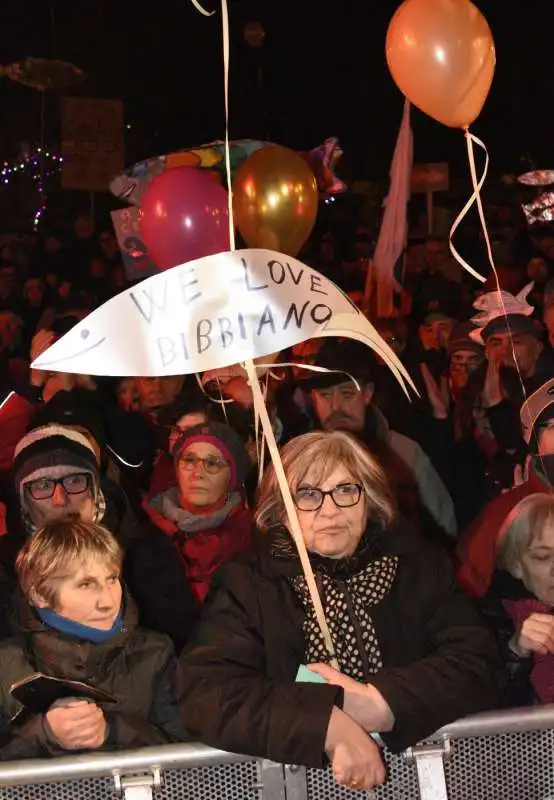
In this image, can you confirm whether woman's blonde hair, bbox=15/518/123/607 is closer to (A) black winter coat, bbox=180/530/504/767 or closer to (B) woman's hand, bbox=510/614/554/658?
(A) black winter coat, bbox=180/530/504/767

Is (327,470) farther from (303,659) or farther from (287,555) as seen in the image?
(303,659)

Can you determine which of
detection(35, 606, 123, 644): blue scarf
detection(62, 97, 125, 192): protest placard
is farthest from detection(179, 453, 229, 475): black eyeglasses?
detection(62, 97, 125, 192): protest placard

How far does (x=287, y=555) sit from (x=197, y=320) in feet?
1.68

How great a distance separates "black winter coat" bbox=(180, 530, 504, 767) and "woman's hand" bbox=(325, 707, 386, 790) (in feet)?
0.07

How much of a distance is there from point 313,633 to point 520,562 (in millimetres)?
838

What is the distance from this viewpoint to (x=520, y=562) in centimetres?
262

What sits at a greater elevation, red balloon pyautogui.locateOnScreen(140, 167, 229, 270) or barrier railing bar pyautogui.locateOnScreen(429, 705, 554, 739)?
red balloon pyautogui.locateOnScreen(140, 167, 229, 270)

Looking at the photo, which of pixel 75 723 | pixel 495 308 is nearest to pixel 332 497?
pixel 75 723

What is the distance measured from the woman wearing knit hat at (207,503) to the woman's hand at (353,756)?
137 cm

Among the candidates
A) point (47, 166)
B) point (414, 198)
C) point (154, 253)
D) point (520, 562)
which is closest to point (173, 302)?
point (520, 562)

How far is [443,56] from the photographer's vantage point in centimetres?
281

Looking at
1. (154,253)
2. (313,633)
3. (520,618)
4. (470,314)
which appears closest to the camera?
(313,633)

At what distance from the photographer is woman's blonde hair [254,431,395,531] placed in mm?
2143

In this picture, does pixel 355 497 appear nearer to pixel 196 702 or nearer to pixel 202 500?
pixel 196 702
